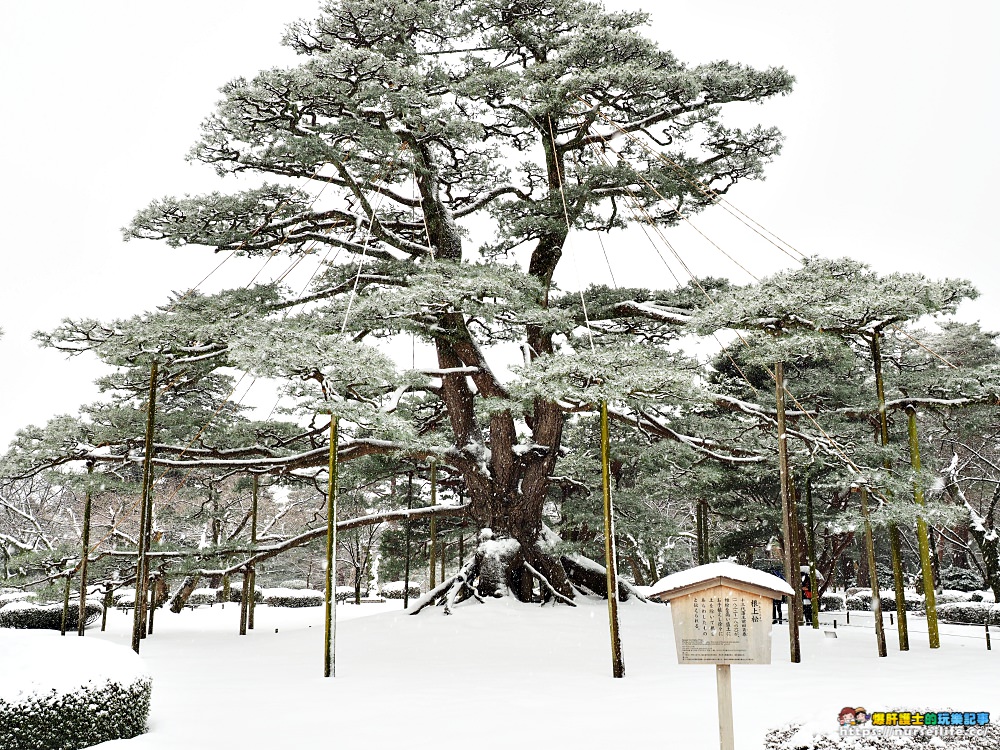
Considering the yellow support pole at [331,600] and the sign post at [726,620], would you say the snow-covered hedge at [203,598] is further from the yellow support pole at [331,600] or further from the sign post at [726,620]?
the sign post at [726,620]

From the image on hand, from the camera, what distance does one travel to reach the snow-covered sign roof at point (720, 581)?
16.9ft

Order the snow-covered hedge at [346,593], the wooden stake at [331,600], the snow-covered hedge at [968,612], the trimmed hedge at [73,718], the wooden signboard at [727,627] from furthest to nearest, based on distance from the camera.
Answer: the snow-covered hedge at [346,593] → the snow-covered hedge at [968,612] → the wooden stake at [331,600] → the trimmed hedge at [73,718] → the wooden signboard at [727,627]

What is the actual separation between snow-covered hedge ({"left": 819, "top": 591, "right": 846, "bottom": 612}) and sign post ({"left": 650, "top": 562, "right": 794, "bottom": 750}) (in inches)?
847

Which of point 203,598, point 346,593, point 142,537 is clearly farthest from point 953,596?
point 203,598

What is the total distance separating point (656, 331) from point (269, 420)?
7271 mm

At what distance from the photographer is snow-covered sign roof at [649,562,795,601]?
5156 millimetres

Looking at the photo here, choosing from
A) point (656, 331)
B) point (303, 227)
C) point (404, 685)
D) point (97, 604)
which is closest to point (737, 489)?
point (656, 331)

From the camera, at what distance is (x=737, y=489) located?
22.1 metres

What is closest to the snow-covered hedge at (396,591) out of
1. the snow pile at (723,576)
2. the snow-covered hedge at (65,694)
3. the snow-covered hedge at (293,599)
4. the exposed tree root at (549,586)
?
the snow-covered hedge at (293,599)

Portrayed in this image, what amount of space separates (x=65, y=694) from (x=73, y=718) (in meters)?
0.18

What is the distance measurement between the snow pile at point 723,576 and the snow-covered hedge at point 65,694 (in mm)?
4060

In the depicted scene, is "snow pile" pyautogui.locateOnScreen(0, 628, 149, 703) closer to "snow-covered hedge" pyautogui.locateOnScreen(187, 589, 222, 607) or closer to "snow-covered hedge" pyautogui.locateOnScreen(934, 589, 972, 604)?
"snow-covered hedge" pyautogui.locateOnScreen(934, 589, 972, 604)

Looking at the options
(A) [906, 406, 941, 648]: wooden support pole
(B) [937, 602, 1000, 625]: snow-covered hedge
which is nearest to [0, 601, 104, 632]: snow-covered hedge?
(A) [906, 406, 941, 648]: wooden support pole

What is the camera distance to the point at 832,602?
82.7 feet
